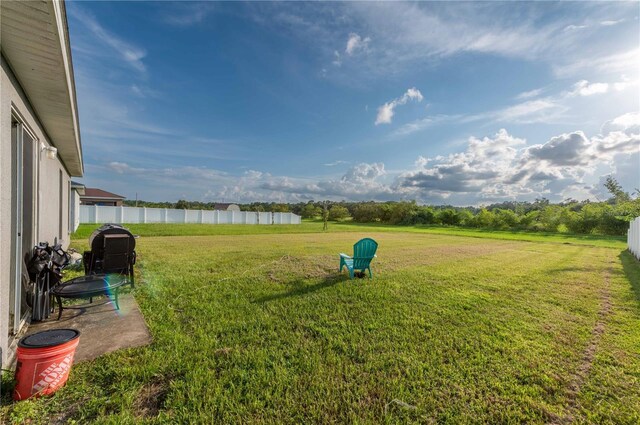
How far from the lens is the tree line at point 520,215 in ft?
97.8

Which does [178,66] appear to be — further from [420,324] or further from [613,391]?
[613,391]

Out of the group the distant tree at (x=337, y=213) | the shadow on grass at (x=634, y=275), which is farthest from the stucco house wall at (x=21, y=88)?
the distant tree at (x=337, y=213)

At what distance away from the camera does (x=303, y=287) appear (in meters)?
5.59

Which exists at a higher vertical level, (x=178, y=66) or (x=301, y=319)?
(x=178, y=66)

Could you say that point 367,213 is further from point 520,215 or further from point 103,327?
point 103,327

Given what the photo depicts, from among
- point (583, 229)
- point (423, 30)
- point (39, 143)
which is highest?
point (423, 30)

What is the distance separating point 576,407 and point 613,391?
2.01ft

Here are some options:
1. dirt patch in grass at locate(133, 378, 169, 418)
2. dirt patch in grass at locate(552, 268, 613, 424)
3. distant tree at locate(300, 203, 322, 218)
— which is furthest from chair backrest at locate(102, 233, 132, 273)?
distant tree at locate(300, 203, 322, 218)

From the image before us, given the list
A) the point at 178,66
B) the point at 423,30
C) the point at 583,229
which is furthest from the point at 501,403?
the point at 583,229

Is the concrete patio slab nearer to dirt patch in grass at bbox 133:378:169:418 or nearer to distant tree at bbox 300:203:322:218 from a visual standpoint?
dirt patch in grass at bbox 133:378:169:418

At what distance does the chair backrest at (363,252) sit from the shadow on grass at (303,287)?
18.7 inches

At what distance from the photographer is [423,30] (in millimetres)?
8719

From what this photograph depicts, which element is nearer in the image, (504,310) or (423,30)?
(504,310)

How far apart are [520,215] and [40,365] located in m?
51.0
